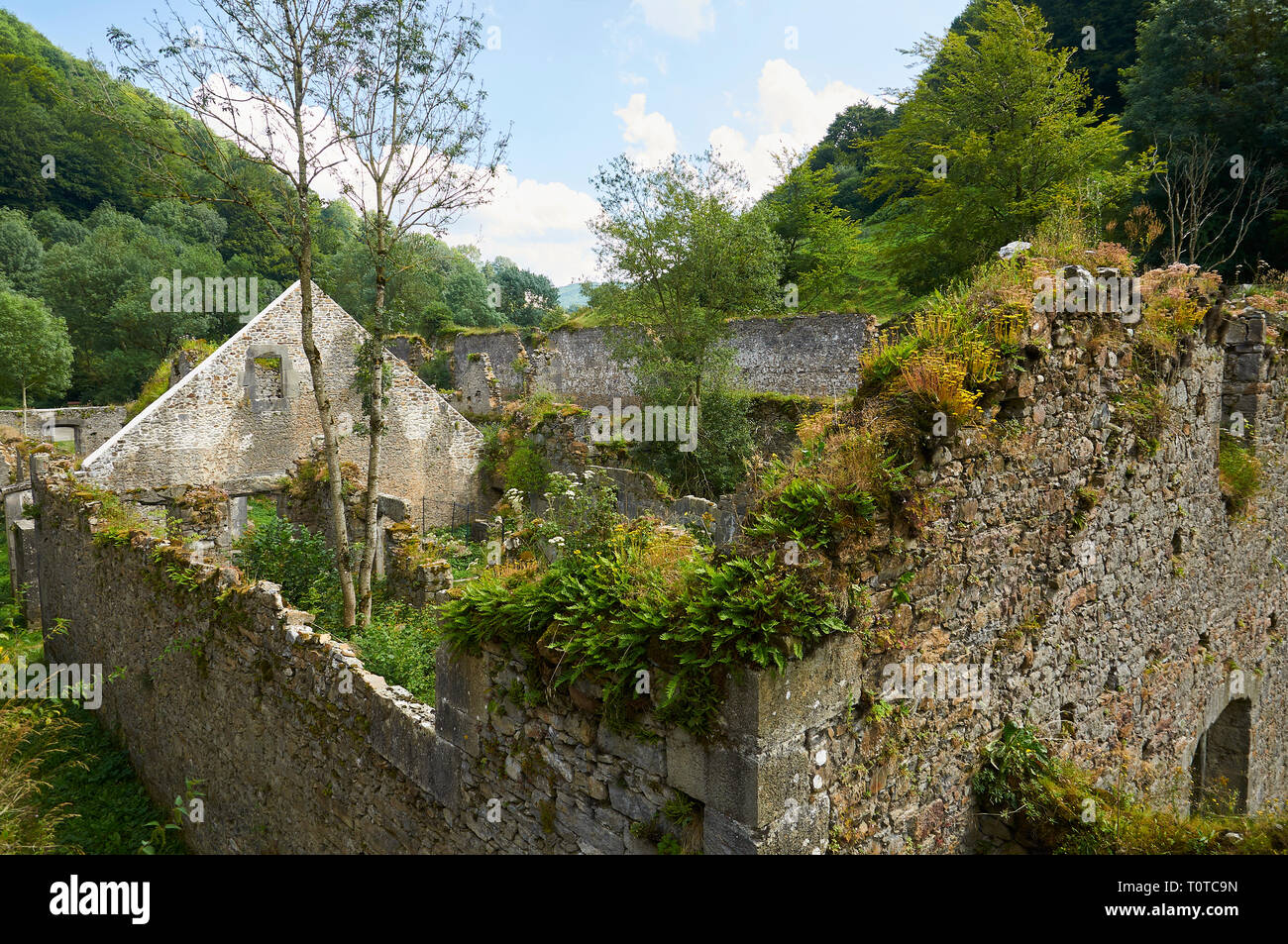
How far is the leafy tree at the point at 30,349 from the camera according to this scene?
33531 mm

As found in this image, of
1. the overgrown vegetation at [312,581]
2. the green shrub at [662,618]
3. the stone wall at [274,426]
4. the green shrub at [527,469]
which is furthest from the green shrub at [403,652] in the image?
the green shrub at [527,469]

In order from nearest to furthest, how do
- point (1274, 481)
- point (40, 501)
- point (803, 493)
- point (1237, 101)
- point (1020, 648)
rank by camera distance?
point (803, 493) → point (1020, 648) → point (1274, 481) → point (40, 501) → point (1237, 101)

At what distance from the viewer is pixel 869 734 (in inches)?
167

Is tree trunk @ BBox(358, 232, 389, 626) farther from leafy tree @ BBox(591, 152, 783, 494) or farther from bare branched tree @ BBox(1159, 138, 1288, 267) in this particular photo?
bare branched tree @ BBox(1159, 138, 1288, 267)

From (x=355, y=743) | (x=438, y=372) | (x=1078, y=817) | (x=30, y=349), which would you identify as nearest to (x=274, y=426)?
(x=355, y=743)

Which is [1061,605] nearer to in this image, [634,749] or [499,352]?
[634,749]

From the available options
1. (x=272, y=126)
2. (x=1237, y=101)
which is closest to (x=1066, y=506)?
(x=272, y=126)

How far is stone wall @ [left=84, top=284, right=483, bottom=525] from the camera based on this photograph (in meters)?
15.7

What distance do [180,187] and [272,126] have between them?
1390mm

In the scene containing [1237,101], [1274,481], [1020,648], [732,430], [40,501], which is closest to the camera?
[1020,648]

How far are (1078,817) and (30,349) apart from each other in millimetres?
43738

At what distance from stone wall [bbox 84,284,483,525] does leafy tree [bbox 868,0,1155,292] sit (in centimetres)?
1312

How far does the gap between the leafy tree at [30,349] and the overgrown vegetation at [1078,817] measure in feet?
134
